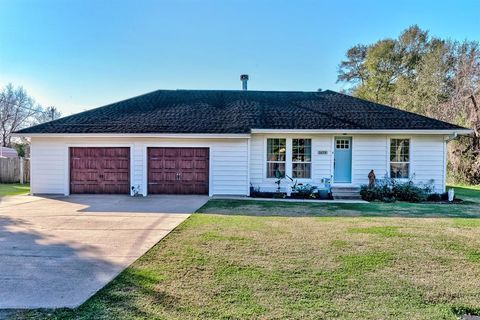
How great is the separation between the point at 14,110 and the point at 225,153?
36.7 m

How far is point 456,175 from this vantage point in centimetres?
1930

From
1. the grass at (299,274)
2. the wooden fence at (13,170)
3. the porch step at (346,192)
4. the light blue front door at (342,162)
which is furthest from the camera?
the wooden fence at (13,170)

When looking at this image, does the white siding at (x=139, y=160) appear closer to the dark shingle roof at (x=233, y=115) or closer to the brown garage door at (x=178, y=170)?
the brown garage door at (x=178, y=170)

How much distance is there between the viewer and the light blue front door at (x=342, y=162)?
1279 centimetres

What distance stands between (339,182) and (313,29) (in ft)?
31.6

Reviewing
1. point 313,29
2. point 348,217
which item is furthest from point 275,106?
point 348,217

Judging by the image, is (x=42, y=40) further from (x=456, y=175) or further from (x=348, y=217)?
(x=456, y=175)

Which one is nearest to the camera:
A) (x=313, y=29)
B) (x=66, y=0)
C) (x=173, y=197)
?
(x=173, y=197)

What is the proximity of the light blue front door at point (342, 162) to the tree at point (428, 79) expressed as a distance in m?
10.8

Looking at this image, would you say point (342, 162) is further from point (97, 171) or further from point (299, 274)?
point (97, 171)

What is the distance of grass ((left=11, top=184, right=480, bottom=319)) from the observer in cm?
306

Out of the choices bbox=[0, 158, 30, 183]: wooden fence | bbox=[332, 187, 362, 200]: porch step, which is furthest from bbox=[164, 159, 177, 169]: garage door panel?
bbox=[0, 158, 30, 183]: wooden fence

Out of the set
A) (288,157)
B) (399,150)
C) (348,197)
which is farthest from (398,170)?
(288,157)

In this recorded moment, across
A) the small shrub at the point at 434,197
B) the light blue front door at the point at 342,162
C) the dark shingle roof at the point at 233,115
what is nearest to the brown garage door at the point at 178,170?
the dark shingle roof at the point at 233,115
